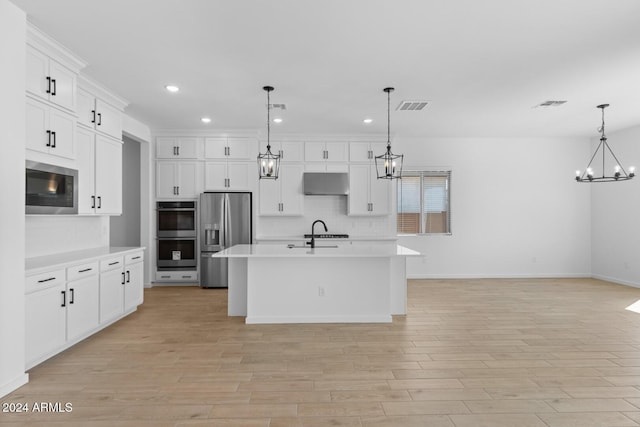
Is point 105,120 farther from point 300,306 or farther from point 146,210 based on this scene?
point 300,306

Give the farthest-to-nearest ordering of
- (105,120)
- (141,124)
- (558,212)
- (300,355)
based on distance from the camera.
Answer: (558,212) → (141,124) → (105,120) → (300,355)

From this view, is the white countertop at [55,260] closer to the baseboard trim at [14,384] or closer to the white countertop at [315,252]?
the baseboard trim at [14,384]

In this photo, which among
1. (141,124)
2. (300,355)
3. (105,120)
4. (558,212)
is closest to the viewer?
(300,355)

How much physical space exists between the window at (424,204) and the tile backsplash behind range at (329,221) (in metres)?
0.63

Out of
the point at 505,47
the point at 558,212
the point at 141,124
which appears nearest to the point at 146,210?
the point at 141,124

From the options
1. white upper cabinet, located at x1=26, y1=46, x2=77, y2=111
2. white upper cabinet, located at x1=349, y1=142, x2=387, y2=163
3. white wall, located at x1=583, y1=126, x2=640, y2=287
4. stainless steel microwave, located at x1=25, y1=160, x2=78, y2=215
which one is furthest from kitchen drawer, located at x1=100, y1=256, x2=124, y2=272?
white wall, located at x1=583, y1=126, x2=640, y2=287

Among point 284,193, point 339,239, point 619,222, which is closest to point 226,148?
point 284,193

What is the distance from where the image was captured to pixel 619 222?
6.91 m

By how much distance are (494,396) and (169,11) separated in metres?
3.72

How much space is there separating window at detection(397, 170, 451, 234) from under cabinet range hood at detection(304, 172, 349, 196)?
55.3 inches

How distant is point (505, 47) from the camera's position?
348 centimetres

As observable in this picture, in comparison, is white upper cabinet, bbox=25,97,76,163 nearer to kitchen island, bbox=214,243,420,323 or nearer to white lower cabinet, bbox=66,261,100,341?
white lower cabinet, bbox=66,261,100,341

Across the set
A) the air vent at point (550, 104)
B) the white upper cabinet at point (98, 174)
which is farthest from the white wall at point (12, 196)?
the air vent at point (550, 104)

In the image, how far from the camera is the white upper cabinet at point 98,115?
14.1 ft
